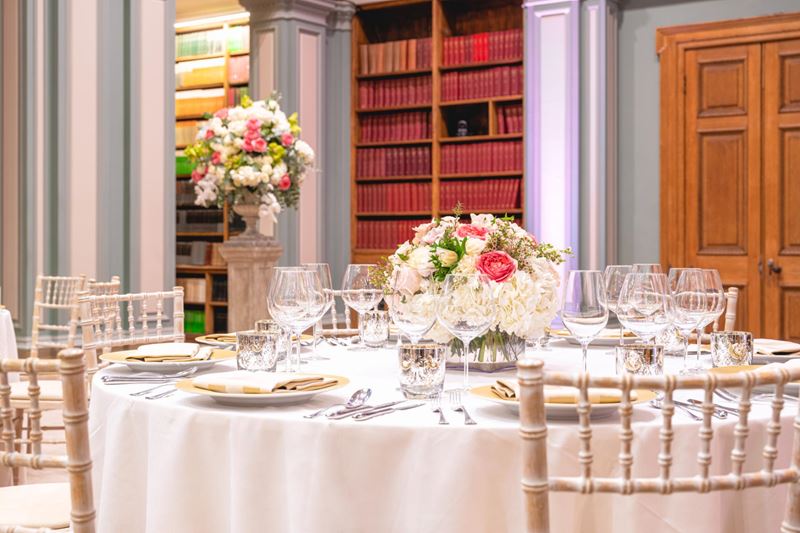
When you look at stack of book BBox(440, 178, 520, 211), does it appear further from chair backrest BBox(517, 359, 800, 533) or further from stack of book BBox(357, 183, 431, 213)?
chair backrest BBox(517, 359, 800, 533)

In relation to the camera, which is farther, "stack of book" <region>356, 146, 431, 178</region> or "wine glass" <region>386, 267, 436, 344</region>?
"stack of book" <region>356, 146, 431, 178</region>

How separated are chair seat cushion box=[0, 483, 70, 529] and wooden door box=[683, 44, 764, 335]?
4.55 meters

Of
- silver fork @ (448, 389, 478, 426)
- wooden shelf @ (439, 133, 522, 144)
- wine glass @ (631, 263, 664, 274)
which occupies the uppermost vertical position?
wooden shelf @ (439, 133, 522, 144)

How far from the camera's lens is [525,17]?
5.95 meters

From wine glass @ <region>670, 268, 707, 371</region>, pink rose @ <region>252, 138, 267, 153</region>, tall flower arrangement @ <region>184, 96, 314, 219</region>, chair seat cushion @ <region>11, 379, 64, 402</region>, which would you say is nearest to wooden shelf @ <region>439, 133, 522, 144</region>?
tall flower arrangement @ <region>184, 96, 314, 219</region>

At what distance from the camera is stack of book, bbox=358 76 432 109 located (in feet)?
21.4

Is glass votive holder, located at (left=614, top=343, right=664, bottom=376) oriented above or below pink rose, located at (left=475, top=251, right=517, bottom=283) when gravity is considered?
below

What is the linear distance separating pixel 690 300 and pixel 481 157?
14.7 ft

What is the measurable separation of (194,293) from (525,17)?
360cm

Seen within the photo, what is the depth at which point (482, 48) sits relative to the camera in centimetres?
627

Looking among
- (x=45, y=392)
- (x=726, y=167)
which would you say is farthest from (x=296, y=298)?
(x=726, y=167)

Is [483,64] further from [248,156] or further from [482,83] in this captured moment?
[248,156]

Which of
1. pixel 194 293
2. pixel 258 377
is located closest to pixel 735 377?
pixel 258 377

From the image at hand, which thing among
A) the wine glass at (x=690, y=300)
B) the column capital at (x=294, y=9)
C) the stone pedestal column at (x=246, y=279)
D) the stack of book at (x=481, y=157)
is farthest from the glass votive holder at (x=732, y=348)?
the column capital at (x=294, y=9)
